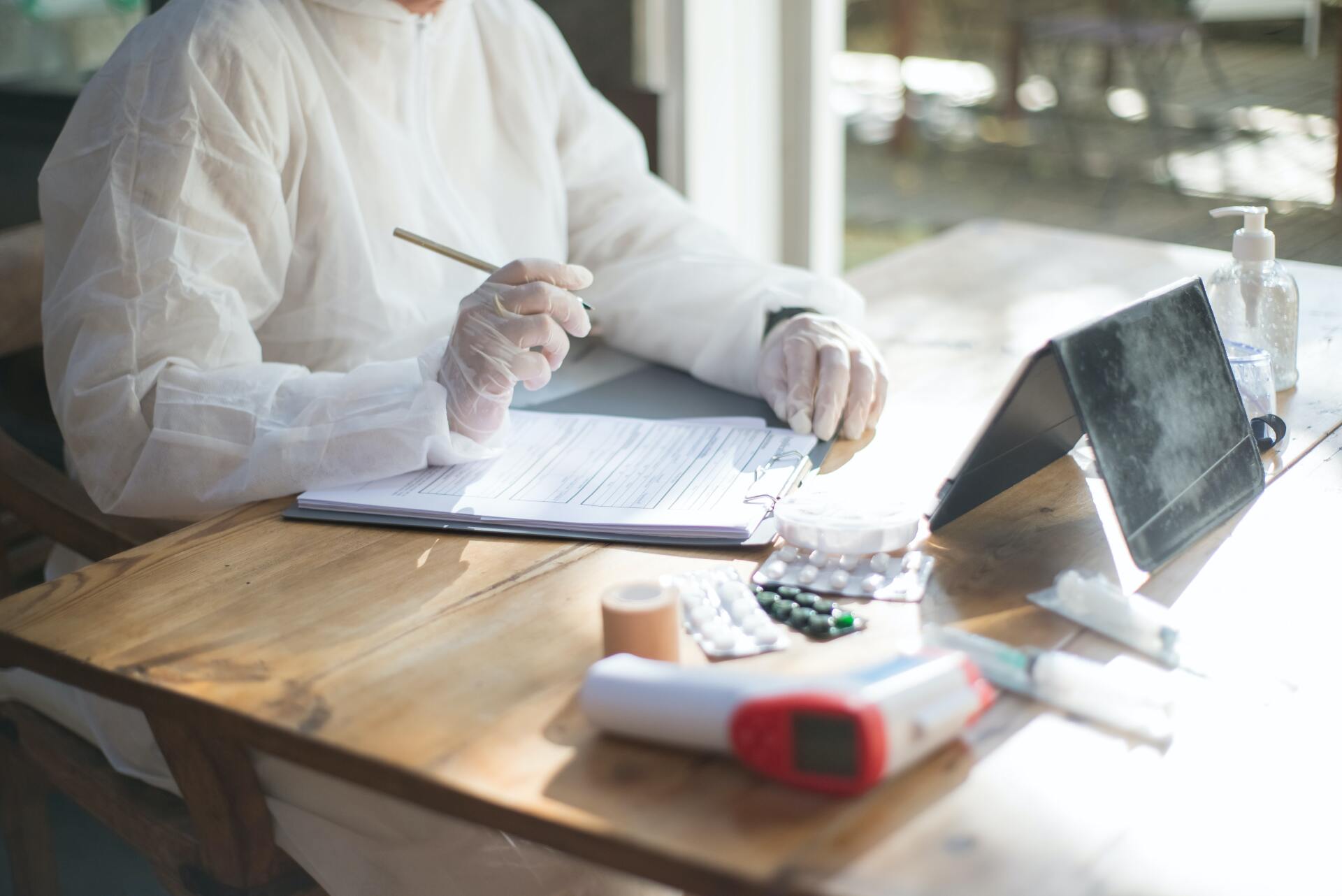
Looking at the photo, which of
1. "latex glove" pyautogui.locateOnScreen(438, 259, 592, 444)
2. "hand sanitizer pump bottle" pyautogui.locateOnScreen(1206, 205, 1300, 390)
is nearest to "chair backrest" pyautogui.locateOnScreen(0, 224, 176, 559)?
"latex glove" pyautogui.locateOnScreen(438, 259, 592, 444)

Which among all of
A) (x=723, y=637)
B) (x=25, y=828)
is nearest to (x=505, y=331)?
(x=723, y=637)

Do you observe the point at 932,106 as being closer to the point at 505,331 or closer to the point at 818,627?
the point at 505,331

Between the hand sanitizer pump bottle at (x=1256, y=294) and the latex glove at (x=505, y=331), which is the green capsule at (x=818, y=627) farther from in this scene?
the hand sanitizer pump bottle at (x=1256, y=294)

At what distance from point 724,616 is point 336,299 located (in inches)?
26.6

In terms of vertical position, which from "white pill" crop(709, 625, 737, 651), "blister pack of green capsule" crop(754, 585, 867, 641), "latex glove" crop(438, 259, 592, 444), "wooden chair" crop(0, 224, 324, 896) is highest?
"latex glove" crop(438, 259, 592, 444)

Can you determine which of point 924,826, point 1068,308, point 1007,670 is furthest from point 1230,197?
point 924,826

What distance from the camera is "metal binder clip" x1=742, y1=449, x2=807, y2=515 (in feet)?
3.22

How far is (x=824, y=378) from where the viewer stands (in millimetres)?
1157

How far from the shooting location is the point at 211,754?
3.10 ft

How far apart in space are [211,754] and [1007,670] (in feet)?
1.91

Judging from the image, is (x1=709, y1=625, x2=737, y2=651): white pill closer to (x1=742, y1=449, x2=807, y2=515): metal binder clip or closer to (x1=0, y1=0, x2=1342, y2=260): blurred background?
(x1=742, y1=449, x2=807, y2=515): metal binder clip

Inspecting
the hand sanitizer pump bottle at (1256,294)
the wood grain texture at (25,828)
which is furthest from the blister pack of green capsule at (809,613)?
the wood grain texture at (25,828)

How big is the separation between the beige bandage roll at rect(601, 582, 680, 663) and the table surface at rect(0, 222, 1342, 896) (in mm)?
40

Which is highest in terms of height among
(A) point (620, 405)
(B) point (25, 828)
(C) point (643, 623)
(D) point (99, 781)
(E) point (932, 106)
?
(C) point (643, 623)
